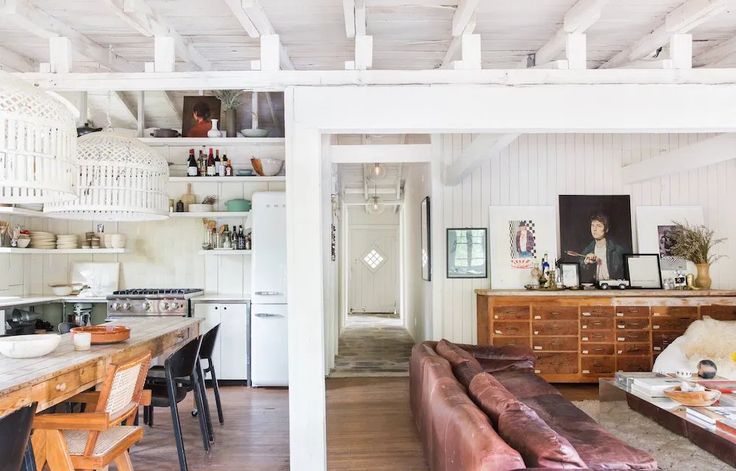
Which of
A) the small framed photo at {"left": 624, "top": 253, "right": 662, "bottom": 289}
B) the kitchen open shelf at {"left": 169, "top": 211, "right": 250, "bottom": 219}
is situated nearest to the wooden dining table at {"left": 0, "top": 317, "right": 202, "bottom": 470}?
the kitchen open shelf at {"left": 169, "top": 211, "right": 250, "bottom": 219}

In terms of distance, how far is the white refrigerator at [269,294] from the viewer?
6.01 meters

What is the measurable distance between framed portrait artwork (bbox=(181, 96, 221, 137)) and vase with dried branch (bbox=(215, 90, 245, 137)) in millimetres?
82

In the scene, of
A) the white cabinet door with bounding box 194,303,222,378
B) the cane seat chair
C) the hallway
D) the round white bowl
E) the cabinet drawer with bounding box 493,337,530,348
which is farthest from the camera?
the hallway

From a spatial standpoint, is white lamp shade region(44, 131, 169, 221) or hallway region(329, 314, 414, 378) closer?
white lamp shade region(44, 131, 169, 221)

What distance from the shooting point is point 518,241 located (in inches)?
261

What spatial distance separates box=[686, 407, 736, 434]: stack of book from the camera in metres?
3.32

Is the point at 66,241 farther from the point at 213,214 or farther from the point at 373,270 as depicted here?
the point at 373,270

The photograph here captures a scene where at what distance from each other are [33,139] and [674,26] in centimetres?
321

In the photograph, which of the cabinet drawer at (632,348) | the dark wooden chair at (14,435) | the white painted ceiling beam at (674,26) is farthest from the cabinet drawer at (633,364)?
the dark wooden chair at (14,435)

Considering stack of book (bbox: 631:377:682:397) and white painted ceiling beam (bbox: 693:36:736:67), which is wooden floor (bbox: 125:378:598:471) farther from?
white painted ceiling beam (bbox: 693:36:736:67)

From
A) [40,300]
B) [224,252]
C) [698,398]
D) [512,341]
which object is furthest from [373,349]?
[698,398]

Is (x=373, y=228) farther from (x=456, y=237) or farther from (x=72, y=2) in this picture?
(x=72, y=2)

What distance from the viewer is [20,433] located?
1912 mm

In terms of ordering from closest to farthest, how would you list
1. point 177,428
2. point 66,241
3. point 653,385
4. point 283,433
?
point 177,428 → point 653,385 → point 283,433 → point 66,241
